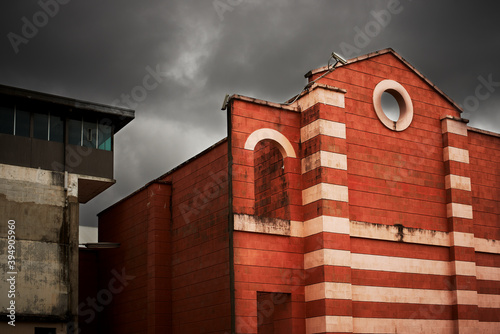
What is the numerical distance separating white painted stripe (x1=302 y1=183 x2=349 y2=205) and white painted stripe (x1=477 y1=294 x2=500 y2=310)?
351 inches

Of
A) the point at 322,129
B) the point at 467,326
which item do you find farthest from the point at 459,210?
the point at 322,129

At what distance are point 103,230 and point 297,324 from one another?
21.0m

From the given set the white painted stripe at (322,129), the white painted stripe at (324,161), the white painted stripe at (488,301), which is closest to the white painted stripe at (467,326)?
the white painted stripe at (488,301)

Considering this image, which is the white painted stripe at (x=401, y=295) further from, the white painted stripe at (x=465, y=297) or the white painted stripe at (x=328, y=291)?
the white painted stripe at (x=328, y=291)

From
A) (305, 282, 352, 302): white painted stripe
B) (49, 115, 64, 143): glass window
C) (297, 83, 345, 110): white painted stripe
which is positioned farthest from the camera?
(49, 115, 64, 143): glass window

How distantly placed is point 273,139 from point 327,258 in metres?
5.43

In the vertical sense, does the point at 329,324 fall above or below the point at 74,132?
below

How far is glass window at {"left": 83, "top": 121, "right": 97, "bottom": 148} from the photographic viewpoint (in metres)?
34.8

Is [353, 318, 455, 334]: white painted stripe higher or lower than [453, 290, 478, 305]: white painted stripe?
lower

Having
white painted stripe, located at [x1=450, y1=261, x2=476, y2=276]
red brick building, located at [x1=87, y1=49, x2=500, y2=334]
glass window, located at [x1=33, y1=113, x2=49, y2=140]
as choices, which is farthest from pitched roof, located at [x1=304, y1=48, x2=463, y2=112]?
glass window, located at [x1=33, y1=113, x2=49, y2=140]

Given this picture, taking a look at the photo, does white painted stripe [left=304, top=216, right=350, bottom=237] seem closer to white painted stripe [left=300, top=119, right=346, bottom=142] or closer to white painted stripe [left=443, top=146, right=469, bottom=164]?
white painted stripe [left=300, top=119, right=346, bottom=142]

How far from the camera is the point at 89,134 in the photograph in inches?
1377

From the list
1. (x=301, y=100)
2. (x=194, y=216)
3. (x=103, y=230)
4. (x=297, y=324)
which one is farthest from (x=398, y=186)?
(x=103, y=230)

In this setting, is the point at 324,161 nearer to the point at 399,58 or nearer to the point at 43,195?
the point at 399,58
